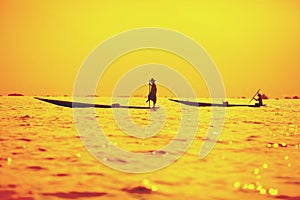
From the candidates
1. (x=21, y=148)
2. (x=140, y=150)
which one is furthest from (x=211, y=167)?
(x=21, y=148)

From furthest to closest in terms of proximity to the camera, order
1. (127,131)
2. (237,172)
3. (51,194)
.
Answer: (127,131) → (237,172) → (51,194)

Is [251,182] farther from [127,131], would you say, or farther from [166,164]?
[127,131]

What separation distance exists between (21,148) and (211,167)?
7192 millimetres

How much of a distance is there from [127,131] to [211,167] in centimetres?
1173

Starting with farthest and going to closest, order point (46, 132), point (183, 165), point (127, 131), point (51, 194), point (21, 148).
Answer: point (127, 131) < point (46, 132) < point (21, 148) < point (183, 165) < point (51, 194)

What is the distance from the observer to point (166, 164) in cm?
1305

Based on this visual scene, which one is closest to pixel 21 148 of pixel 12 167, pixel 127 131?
pixel 12 167

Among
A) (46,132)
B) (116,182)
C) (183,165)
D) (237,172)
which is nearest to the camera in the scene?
(116,182)

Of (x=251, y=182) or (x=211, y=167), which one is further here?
(x=211, y=167)

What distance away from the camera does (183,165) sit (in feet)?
42.7

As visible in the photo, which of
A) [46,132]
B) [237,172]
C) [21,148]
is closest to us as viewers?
[237,172]

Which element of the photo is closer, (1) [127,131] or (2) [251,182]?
(2) [251,182]

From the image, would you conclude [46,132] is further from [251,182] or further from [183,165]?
[251,182]

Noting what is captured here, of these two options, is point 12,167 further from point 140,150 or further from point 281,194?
Answer: point 281,194
